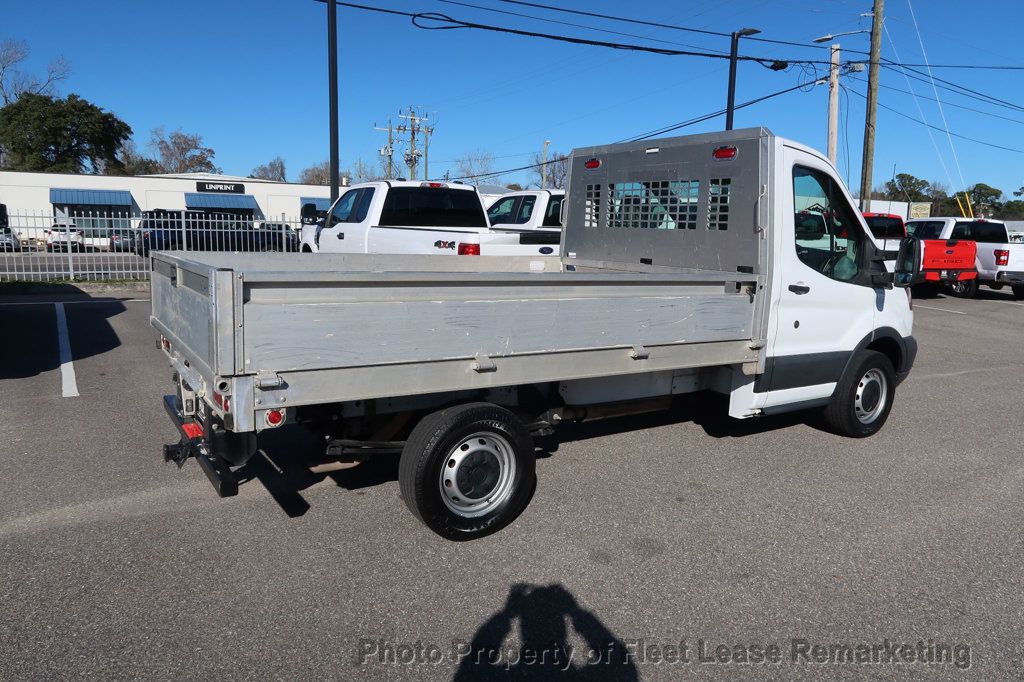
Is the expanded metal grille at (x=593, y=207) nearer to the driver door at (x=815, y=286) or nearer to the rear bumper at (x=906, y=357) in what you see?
the driver door at (x=815, y=286)

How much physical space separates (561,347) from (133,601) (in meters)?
2.48

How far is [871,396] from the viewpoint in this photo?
648 cm

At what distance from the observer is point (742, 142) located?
530 centimetres

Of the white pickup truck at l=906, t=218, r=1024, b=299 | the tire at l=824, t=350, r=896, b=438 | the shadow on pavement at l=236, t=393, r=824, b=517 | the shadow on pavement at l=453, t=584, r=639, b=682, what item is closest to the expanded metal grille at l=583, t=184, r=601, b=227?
the shadow on pavement at l=236, t=393, r=824, b=517

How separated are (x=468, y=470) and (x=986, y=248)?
1974 cm

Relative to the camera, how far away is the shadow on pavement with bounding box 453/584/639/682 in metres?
3.15

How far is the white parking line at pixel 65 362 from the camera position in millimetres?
7295

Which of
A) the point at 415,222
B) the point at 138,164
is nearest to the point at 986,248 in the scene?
the point at 415,222

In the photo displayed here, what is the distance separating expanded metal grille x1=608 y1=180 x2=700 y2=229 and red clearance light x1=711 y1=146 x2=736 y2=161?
264 mm

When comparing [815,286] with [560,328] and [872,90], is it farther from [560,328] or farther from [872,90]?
[872,90]

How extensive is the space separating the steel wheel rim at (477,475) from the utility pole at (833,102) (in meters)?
19.2

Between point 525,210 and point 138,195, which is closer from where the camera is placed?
point 525,210

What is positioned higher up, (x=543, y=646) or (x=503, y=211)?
(x=503, y=211)

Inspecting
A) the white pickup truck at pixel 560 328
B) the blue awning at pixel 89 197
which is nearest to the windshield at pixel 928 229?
the white pickup truck at pixel 560 328
